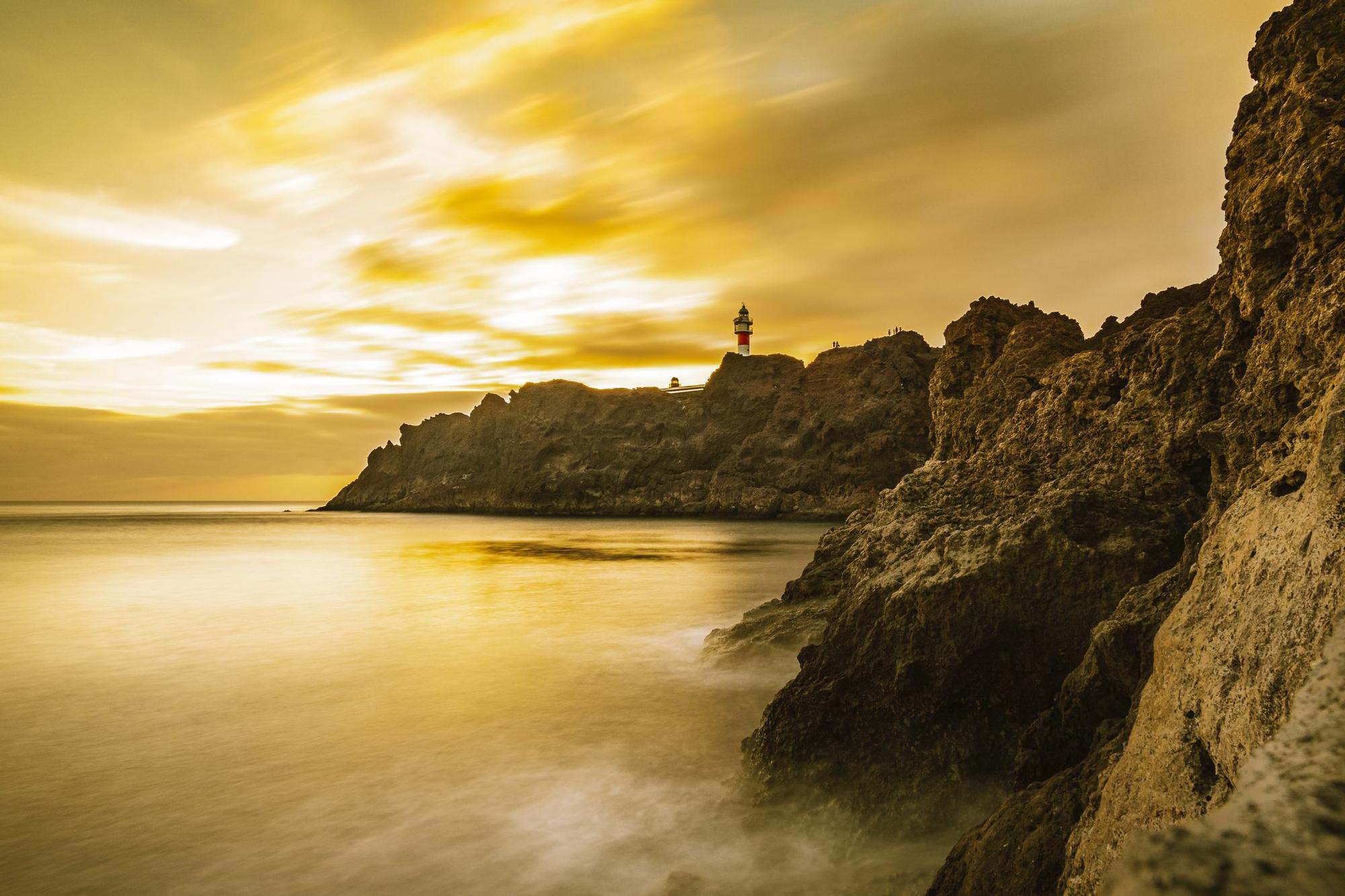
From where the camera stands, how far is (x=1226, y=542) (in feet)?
9.52

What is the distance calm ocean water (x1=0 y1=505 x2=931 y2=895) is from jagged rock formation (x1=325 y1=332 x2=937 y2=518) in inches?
1916

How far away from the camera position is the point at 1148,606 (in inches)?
147

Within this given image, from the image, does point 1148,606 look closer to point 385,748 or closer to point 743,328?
point 385,748

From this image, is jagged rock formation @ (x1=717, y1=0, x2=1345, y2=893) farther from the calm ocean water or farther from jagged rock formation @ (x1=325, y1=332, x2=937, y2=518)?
jagged rock formation @ (x1=325, y1=332, x2=937, y2=518)

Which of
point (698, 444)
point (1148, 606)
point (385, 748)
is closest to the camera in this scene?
point (1148, 606)

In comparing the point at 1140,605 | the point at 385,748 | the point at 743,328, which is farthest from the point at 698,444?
the point at 1140,605

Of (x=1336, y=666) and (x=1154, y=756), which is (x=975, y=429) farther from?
(x=1336, y=666)

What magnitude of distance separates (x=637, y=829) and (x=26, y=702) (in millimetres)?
9057

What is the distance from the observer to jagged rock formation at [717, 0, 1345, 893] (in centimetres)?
204

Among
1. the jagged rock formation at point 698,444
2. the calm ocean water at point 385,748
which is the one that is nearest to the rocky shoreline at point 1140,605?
the calm ocean water at point 385,748

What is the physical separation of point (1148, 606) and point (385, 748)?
23.4 ft

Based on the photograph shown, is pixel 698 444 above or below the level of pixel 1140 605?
above

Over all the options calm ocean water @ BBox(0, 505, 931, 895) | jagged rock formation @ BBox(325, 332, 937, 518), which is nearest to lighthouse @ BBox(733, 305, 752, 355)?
jagged rock formation @ BBox(325, 332, 937, 518)

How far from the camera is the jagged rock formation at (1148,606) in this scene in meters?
2.04
